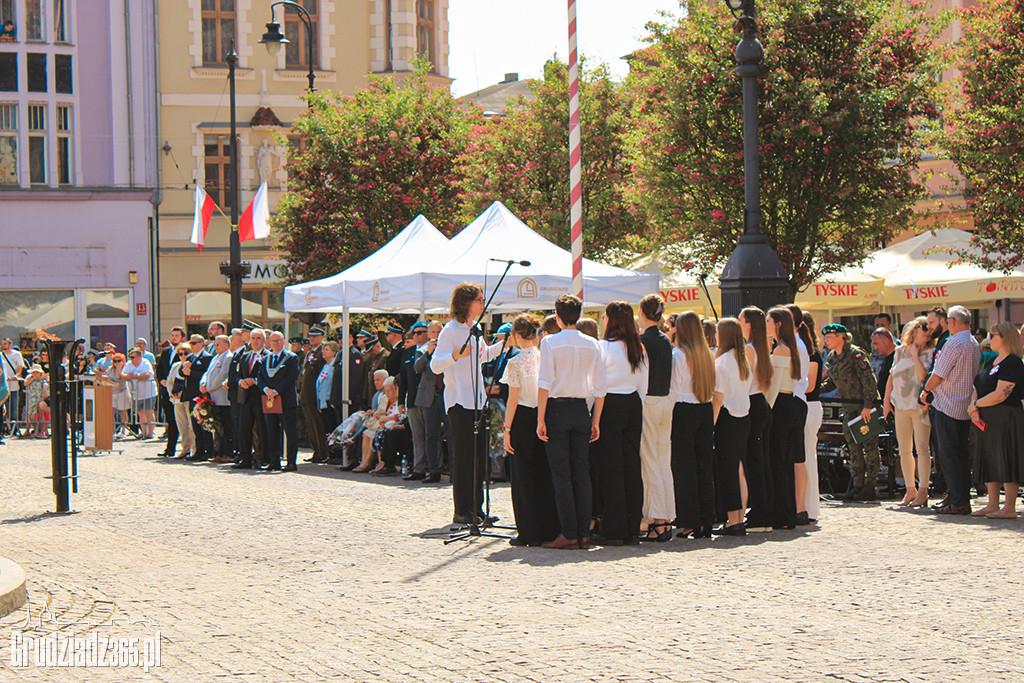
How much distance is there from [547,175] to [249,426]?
13.4m

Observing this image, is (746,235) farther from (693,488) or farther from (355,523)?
(355,523)

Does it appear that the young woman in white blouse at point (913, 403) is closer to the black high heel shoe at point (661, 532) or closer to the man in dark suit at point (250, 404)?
the black high heel shoe at point (661, 532)

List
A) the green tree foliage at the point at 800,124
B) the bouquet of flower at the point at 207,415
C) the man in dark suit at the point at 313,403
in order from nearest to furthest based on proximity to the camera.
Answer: the man in dark suit at the point at 313,403, the bouquet of flower at the point at 207,415, the green tree foliage at the point at 800,124

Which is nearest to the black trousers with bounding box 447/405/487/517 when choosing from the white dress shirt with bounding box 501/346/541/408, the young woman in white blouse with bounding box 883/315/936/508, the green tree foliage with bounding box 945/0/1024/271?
the white dress shirt with bounding box 501/346/541/408

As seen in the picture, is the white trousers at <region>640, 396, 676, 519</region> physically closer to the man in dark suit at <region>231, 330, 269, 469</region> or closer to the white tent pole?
the white tent pole

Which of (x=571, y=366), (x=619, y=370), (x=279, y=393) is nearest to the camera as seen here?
(x=571, y=366)

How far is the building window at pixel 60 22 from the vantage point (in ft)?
113

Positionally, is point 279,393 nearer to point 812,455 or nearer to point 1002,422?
point 812,455

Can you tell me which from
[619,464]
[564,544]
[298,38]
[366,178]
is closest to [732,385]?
[619,464]

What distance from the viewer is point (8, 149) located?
112 feet

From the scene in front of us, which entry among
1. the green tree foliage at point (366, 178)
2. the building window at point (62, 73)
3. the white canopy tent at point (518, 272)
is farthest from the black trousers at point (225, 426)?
the building window at point (62, 73)

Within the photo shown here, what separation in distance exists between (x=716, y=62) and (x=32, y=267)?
20567 mm

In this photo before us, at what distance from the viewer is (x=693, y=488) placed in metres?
10.3

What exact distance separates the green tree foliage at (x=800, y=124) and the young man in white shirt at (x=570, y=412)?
467 inches
